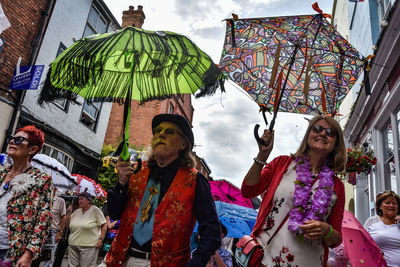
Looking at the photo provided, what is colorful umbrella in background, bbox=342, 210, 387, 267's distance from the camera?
3.20 metres

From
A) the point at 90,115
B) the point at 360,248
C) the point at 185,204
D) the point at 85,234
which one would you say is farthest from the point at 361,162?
the point at 90,115

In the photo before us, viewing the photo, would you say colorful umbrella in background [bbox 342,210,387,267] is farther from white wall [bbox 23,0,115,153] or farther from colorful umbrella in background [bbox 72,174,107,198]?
white wall [bbox 23,0,115,153]

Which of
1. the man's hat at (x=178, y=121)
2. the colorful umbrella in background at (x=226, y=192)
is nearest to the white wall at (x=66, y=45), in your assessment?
the colorful umbrella in background at (x=226, y=192)

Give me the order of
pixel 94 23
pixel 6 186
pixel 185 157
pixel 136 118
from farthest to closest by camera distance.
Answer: pixel 136 118
pixel 94 23
pixel 6 186
pixel 185 157

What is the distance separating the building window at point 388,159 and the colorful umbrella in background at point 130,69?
5.92 meters

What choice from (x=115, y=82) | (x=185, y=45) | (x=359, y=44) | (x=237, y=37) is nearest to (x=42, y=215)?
(x=115, y=82)

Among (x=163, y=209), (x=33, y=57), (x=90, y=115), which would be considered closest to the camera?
Answer: (x=163, y=209)

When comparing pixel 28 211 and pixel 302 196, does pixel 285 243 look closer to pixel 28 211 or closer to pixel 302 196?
pixel 302 196

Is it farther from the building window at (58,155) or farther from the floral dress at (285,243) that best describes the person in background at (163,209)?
the building window at (58,155)

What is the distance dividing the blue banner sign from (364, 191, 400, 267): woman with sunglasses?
31.2 feet

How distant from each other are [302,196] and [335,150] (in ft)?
1.93

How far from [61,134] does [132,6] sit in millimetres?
13031

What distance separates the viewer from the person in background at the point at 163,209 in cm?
232

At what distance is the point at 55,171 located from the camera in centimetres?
725
